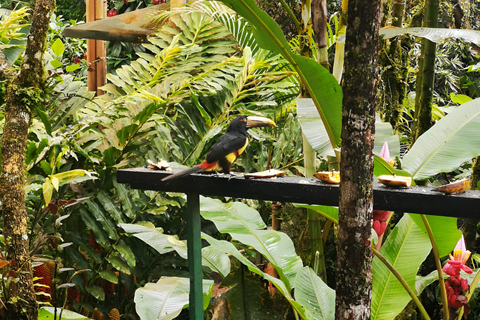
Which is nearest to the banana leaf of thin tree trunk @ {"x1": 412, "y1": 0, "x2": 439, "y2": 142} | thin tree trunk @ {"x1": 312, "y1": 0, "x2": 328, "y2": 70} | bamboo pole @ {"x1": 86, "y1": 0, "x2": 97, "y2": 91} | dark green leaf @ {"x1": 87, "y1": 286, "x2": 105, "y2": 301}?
thin tree trunk @ {"x1": 312, "y1": 0, "x2": 328, "y2": 70}

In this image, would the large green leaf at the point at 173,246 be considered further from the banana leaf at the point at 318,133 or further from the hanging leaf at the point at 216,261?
→ the banana leaf at the point at 318,133

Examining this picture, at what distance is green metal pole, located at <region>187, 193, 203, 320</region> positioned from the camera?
1318 mm

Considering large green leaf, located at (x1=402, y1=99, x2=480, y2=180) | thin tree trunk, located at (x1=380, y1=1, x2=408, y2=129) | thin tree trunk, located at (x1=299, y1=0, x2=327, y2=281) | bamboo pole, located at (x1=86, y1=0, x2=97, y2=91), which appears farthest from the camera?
bamboo pole, located at (x1=86, y1=0, x2=97, y2=91)

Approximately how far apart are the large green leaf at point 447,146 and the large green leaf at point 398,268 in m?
0.40

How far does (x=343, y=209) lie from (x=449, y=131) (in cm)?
85

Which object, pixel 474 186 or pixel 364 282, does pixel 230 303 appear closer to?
pixel 474 186

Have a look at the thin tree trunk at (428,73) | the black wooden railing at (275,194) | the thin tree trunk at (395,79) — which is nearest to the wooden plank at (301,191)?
the black wooden railing at (275,194)

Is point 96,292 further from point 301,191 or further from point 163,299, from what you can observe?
point 301,191

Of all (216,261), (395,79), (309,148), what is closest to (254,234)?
(216,261)

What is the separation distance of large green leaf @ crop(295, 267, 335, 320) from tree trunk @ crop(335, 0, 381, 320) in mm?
762

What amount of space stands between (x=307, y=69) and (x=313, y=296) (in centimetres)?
77

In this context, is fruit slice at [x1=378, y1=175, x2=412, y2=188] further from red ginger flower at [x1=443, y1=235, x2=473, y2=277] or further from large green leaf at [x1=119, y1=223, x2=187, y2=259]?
large green leaf at [x1=119, y1=223, x2=187, y2=259]

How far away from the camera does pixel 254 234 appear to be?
165 cm

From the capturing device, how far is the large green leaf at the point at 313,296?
1580mm
